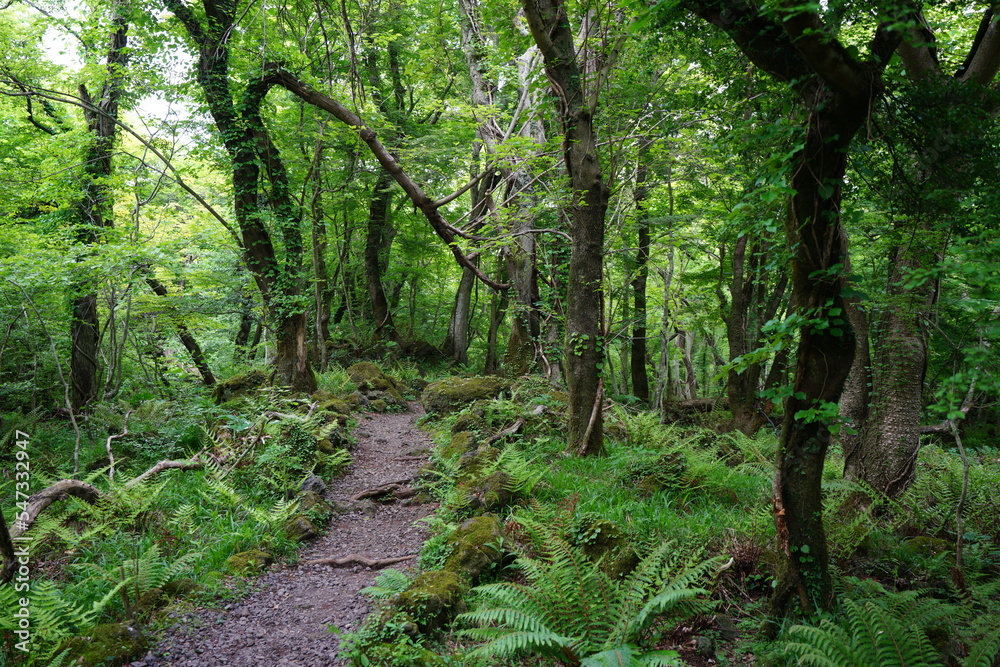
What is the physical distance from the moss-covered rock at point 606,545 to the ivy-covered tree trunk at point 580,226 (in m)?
2.37

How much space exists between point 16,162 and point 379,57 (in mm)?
9734

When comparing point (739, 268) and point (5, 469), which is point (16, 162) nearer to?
point (5, 469)

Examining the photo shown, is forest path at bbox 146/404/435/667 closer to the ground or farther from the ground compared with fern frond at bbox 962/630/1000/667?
closer to the ground

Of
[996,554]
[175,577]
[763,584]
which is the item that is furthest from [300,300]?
[996,554]

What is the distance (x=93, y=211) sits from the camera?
32.9ft

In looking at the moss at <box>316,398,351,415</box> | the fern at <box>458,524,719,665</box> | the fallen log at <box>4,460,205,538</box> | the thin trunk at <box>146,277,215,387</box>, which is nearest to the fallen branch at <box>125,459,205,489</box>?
the fallen log at <box>4,460,205,538</box>

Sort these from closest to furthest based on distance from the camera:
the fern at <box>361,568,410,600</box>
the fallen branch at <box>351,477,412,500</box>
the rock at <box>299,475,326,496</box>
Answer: the fern at <box>361,568,410,600</box> → the rock at <box>299,475,326,496</box> → the fallen branch at <box>351,477,412,500</box>

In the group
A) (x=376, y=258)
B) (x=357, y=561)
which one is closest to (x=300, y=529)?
(x=357, y=561)

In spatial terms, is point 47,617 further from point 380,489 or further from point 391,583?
point 380,489

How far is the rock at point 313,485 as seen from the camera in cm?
642

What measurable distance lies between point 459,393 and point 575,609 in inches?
305

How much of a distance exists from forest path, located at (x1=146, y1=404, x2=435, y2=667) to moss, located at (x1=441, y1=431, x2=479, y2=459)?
1.28 metres

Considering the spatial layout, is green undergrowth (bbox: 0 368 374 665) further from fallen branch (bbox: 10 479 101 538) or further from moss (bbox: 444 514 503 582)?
moss (bbox: 444 514 503 582)

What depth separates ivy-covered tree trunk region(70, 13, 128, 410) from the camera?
32.1 ft
